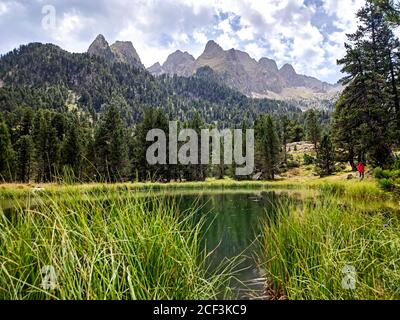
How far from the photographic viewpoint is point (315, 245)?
15.7ft

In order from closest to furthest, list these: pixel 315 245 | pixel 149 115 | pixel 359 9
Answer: pixel 315 245
pixel 359 9
pixel 149 115

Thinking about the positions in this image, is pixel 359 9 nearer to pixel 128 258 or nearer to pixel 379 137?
pixel 379 137

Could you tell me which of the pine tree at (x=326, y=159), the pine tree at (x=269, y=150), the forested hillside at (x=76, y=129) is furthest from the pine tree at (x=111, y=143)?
the pine tree at (x=326, y=159)

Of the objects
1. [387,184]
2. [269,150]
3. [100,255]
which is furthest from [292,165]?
[100,255]

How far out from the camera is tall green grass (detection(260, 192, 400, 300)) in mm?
3291

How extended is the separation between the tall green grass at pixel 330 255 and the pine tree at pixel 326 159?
4812 centimetres

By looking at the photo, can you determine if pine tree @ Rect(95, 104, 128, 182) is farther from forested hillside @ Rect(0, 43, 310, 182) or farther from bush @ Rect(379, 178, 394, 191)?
bush @ Rect(379, 178, 394, 191)

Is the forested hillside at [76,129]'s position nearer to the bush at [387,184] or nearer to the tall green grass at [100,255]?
the tall green grass at [100,255]

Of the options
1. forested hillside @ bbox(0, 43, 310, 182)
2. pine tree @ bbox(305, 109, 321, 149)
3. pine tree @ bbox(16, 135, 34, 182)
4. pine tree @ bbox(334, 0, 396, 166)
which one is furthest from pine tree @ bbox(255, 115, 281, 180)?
pine tree @ bbox(16, 135, 34, 182)

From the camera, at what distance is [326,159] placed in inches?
2044

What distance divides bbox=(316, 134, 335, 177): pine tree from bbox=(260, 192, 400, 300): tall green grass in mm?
48123

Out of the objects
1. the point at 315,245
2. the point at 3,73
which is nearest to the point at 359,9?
the point at 315,245

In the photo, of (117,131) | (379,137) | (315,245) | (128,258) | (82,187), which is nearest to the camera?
(128,258)
